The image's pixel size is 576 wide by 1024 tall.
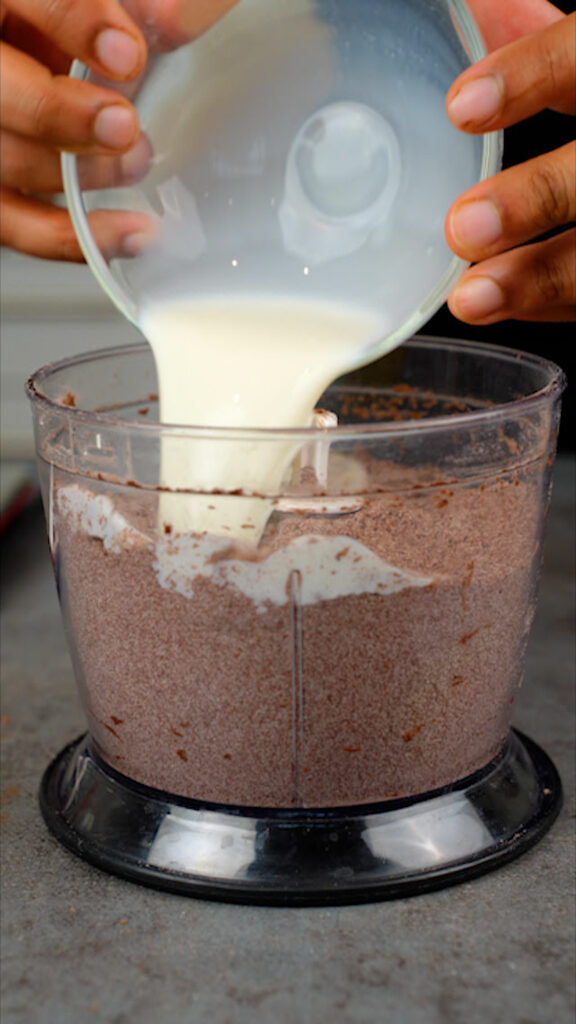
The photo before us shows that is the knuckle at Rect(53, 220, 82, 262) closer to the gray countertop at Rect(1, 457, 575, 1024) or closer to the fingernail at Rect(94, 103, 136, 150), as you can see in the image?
the fingernail at Rect(94, 103, 136, 150)

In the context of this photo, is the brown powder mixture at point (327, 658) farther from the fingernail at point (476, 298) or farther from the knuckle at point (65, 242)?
the knuckle at point (65, 242)

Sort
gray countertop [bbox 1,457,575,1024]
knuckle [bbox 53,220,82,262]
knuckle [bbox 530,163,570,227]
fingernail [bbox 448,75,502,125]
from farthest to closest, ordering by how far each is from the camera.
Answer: knuckle [bbox 53,220,82,262] < knuckle [bbox 530,163,570,227] < fingernail [bbox 448,75,502,125] < gray countertop [bbox 1,457,575,1024]

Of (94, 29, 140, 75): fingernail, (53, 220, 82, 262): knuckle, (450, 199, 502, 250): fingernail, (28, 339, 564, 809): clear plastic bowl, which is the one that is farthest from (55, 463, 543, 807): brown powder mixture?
(53, 220, 82, 262): knuckle

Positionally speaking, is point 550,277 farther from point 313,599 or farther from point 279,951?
point 279,951

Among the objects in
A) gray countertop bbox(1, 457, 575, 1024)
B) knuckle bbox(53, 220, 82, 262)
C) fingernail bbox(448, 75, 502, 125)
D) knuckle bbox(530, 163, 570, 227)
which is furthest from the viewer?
knuckle bbox(53, 220, 82, 262)

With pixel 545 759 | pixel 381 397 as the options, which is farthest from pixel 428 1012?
pixel 381 397

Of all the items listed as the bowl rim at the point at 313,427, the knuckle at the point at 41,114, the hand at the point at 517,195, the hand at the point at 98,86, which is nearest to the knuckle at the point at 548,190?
the hand at the point at 517,195

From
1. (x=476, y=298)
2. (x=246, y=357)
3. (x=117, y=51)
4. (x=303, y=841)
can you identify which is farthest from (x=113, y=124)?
(x=303, y=841)
